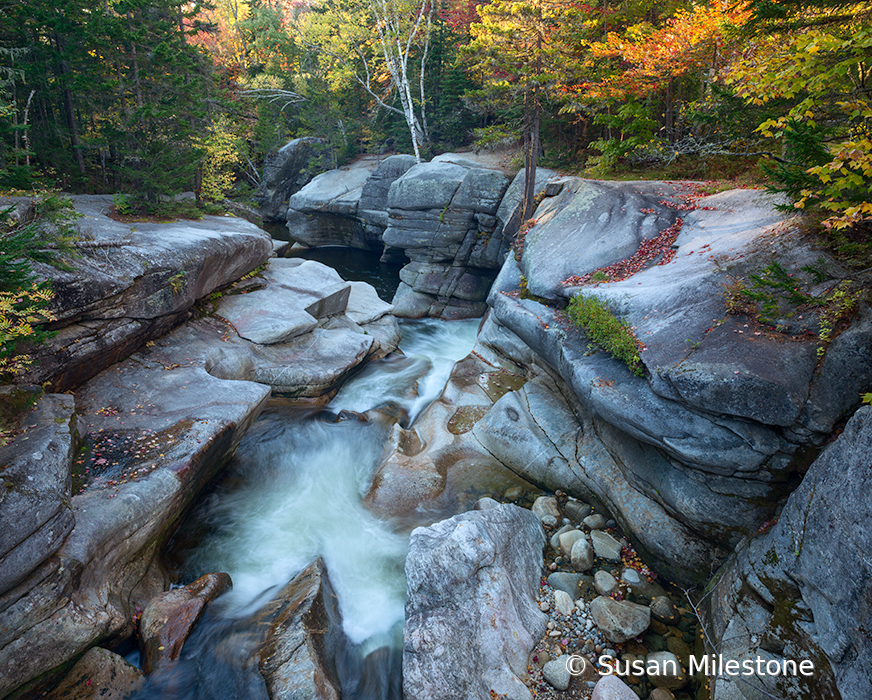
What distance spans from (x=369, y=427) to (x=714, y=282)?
362 inches

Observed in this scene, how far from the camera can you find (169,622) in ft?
21.8

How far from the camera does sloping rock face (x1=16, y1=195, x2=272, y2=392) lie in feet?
28.1

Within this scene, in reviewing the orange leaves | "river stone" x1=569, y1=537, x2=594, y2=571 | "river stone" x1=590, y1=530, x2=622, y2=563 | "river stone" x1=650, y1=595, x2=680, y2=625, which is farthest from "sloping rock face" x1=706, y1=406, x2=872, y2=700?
the orange leaves

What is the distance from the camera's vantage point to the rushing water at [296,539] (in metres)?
6.46

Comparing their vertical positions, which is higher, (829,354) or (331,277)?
(829,354)

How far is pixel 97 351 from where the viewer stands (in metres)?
9.30

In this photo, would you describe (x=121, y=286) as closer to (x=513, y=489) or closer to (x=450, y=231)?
(x=513, y=489)

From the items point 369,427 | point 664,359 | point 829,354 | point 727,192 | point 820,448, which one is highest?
point 727,192

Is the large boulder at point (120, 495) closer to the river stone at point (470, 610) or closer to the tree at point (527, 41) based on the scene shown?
the river stone at point (470, 610)

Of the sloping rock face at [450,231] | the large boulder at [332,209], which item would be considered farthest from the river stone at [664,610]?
the large boulder at [332,209]

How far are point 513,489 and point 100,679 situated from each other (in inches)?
303

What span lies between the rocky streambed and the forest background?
178cm

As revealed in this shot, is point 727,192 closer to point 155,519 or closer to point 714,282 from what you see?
point 714,282

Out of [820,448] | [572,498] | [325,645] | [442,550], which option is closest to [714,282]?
[820,448]
